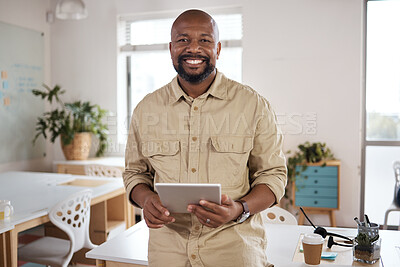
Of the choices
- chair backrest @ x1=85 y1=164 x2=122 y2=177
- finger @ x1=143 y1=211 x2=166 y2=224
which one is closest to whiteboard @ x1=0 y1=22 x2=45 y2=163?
chair backrest @ x1=85 y1=164 x2=122 y2=177

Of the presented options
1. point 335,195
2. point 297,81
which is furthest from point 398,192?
point 297,81

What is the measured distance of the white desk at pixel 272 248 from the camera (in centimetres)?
172

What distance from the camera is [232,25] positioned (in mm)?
4680

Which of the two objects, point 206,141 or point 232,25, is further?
point 232,25

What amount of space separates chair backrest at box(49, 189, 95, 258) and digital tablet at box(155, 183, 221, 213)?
1.55 meters

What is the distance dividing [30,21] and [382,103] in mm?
4229

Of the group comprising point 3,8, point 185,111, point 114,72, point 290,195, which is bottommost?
point 290,195

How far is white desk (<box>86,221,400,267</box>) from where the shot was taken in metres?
1.72

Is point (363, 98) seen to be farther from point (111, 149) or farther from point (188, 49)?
point (188, 49)

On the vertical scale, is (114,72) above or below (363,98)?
above

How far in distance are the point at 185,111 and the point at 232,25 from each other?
136 inches

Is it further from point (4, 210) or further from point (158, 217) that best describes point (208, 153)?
point (4, 210)

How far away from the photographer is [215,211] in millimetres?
1236

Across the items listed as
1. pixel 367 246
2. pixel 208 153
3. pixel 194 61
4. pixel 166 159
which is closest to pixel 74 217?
pixel 166 159
